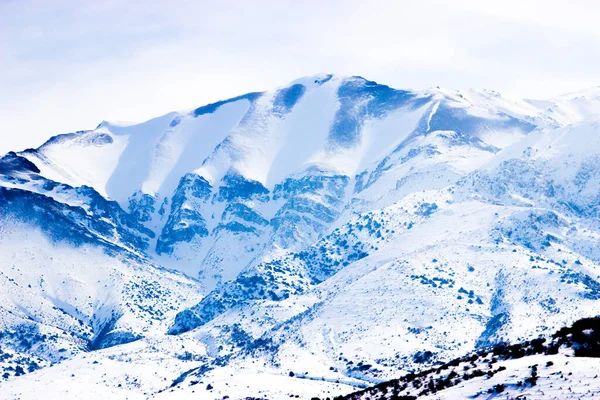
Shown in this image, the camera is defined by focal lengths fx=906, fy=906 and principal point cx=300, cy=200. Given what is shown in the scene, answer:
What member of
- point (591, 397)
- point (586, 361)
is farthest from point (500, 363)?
point (591, 397)

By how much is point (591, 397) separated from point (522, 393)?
8957 mm

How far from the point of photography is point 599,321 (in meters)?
103

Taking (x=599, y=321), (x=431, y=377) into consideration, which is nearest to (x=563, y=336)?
(x=599, y=321)

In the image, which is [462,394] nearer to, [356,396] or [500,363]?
[500,363]

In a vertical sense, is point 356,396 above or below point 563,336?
below

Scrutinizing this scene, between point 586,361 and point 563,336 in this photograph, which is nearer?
point 586,361

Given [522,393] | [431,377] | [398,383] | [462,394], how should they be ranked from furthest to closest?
[398,383] < [431,377] < [462,394] < [522,393]

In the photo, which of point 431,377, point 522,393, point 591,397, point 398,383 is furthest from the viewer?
point 398,383

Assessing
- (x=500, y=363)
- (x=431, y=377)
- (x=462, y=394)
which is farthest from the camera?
(x=431, y=377)

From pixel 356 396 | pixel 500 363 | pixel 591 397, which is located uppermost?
pixel 591 397

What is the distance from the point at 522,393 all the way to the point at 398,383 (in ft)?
118

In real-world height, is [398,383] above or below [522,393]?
below

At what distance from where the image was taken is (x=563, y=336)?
105 m

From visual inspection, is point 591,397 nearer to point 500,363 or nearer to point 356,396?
point 500,363
